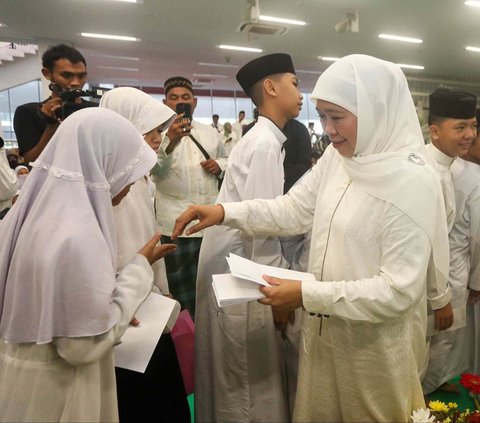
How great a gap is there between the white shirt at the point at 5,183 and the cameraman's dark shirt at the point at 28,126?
0.52 m

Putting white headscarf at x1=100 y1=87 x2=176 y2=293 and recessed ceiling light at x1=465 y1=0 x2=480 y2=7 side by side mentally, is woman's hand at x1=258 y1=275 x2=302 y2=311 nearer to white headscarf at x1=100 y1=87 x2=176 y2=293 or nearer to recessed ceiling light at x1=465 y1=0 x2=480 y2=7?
white headscarf at x1=100 y1=87 x2=176 y2=293

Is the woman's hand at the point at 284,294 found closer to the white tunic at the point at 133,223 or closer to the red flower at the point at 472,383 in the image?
the white tunic at the point at 133,223

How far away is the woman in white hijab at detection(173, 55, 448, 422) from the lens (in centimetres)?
118

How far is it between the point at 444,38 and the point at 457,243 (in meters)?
8.34

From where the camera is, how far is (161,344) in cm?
→ 159

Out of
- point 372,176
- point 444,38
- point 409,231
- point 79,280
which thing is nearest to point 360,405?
point 409,231

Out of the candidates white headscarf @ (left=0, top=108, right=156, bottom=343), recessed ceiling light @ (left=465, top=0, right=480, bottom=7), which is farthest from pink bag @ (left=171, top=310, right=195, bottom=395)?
recessed ceiling light @ (left=465, top=0, right=480, bottom=7)

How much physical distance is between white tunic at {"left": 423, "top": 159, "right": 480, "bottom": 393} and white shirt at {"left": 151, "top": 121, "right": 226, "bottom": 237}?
1.51 m

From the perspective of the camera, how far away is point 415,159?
125cm

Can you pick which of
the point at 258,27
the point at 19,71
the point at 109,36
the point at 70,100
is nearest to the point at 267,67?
the point at 70,100

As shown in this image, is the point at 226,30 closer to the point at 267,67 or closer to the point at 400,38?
the point at 400,38

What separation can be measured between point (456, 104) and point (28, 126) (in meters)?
2.36

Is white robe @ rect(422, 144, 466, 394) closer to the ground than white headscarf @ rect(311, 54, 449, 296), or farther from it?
closer to the ground

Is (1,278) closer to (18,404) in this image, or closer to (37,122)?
(18,404)
